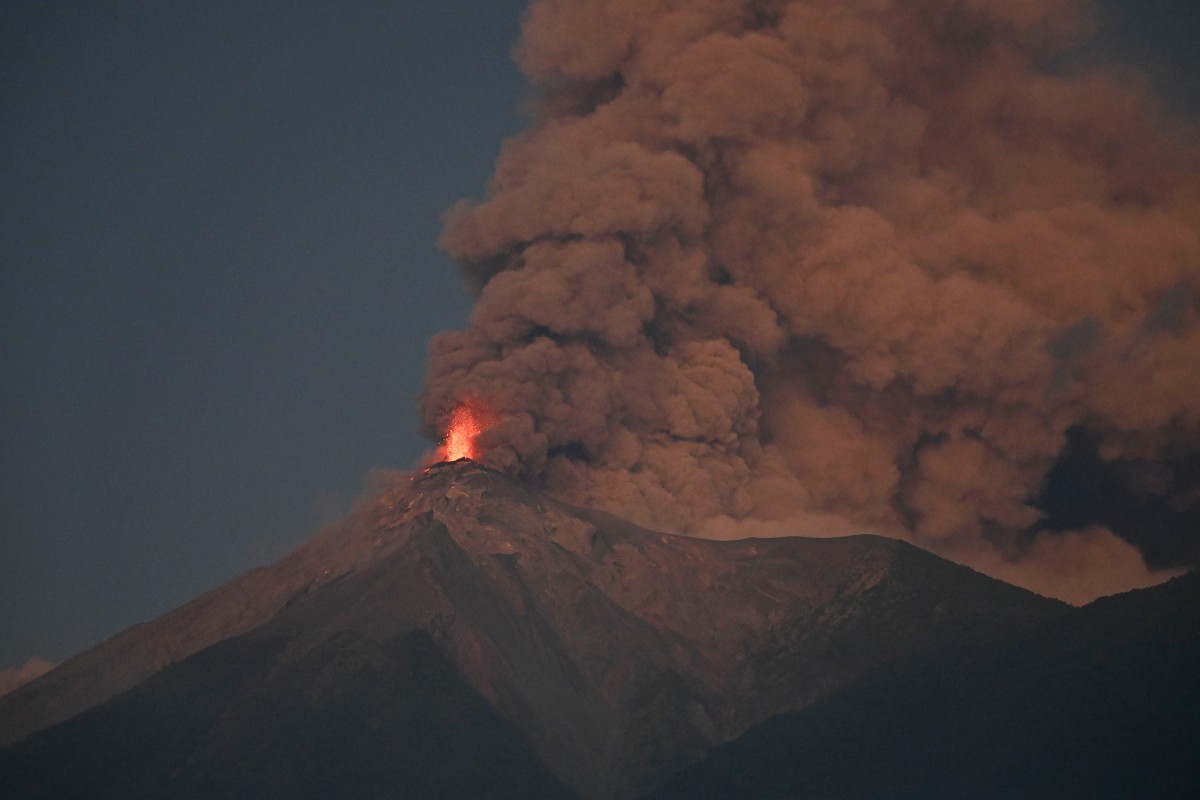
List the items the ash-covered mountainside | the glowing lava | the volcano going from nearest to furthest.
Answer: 1. the volcano
2. the ash-covered mountainside
3. the glowing lava

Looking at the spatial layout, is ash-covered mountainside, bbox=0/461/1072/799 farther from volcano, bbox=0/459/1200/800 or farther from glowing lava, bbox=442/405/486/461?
glowing lava, bbox=442/405/486/461

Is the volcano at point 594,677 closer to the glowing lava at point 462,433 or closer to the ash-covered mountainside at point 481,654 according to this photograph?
the ash-covered mountainside at point 481,654

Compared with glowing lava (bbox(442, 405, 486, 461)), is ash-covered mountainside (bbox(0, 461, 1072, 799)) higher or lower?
lower

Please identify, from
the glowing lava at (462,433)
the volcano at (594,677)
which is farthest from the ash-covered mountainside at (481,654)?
the glowing lava at (462,433)

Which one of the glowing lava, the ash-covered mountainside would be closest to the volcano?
the ash-covered mountainside

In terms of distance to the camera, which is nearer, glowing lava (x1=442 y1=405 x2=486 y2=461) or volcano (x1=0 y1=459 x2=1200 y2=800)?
volcano (x1=0 y1=459 x2=1200 y2=800)

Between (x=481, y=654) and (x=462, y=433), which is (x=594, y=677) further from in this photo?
(x=462, y=433)
